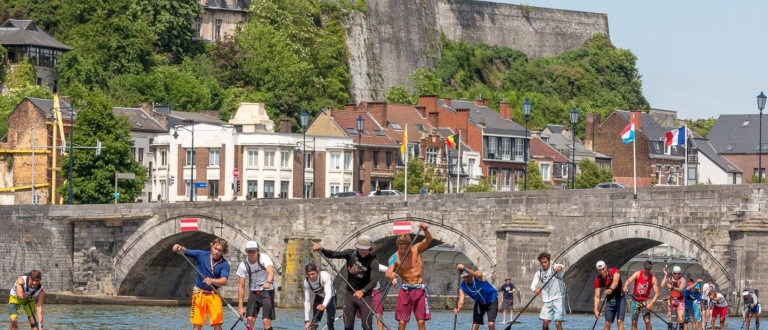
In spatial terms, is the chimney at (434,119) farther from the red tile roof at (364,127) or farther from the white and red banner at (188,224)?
the white and red banner at (188,224)

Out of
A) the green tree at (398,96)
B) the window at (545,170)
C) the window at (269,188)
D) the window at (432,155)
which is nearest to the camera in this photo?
the window at (269,188)

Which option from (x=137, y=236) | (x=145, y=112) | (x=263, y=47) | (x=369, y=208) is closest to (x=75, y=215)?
(x=137, y=236)

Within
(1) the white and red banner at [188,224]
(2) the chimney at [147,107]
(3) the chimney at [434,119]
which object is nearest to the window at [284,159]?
(2) the chimney at [147,107]

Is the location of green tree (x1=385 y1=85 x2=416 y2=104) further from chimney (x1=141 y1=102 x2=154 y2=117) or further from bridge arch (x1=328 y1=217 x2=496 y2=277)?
bridge arch (x1=328 y1=217 x2=496 y2=277)

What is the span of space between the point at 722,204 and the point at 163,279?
22678 mm

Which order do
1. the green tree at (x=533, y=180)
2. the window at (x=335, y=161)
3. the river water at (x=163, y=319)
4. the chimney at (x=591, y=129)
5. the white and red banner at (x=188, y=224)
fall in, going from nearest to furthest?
the river water at (x=163, y=319), the white and red banner at (x=188, y=224), the window at (x=335, y=161), the green tree at (x=533, y=180), the chimney at (x=591, y=129)

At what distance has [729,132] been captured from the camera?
120188 mm

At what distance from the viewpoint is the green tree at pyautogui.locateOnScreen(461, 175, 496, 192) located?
99250 mm

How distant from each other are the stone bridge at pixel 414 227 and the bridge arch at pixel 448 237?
41 mm

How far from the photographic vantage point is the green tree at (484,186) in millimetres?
99250

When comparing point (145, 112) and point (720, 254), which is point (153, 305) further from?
point (145, 112)

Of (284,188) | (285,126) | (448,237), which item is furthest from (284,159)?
(448,237)

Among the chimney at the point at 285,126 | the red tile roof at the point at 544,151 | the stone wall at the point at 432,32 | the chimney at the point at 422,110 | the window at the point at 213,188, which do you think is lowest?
the window at the point at 213,188

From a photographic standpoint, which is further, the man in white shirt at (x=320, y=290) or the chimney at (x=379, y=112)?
the chimney at (x=379, y=112)
